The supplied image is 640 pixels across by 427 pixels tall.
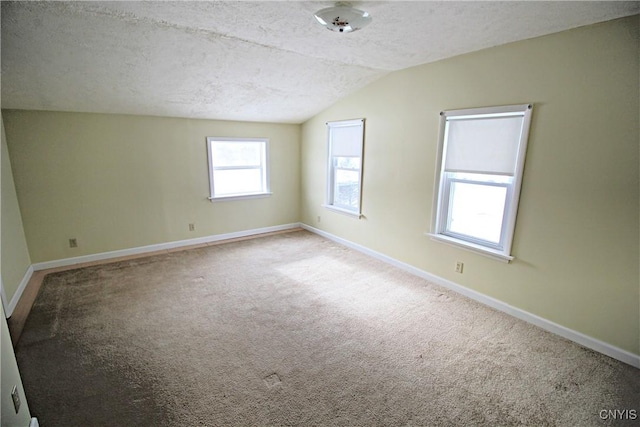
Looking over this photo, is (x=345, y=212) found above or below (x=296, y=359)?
above

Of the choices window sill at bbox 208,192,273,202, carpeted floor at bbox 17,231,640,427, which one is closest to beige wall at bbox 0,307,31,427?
carpeted floor at bbox 17,231,640,427

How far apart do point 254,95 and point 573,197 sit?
3.55 metres

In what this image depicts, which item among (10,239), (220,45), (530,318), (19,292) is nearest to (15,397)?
(19,292)

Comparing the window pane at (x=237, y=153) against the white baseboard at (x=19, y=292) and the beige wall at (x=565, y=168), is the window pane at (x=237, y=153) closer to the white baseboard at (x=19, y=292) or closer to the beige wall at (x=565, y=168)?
the white baseboard at (x=19, y=292)

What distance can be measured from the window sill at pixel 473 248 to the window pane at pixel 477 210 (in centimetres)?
12

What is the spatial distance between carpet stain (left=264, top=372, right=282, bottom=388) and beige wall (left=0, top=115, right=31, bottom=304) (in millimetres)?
2663

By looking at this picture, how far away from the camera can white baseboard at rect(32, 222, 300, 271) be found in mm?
3874

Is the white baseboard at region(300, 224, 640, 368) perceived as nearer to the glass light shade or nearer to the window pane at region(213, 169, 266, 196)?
the window pane at region(213, 169, 266, 196)

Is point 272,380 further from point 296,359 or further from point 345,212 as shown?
point 345,212

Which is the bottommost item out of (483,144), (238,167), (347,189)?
(347,189)

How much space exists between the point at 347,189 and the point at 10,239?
4.08m

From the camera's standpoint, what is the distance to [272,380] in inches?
80.3

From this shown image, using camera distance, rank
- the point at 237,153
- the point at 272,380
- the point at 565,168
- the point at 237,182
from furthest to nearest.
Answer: the point at 237,182 < the point at 237,153 < the point at 565,168 < the point at 272,380

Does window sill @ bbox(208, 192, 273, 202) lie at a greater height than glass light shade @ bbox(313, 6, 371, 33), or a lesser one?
lesser
